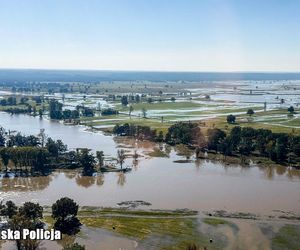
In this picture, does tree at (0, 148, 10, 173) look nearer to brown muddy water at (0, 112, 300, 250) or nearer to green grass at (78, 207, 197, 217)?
brown muddy water at (0, 112, 300, 250)

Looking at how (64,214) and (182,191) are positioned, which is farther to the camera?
(182,191)

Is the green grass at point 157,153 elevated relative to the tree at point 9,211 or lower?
lower

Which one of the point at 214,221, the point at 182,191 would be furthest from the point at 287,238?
the point at 182,191

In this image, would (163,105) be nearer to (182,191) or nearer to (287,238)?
(182,191)

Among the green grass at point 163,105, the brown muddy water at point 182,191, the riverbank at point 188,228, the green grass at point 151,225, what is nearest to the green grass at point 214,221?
the riverbank at point 188,228

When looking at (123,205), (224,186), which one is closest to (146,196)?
(123,205)

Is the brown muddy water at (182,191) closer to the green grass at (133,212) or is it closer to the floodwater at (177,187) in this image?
the floodwater at (177,187)
